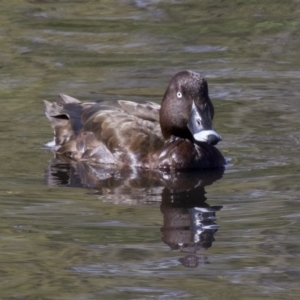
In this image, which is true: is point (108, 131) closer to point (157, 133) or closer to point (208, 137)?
point (157, 133)

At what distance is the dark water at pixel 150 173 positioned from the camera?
257 inches

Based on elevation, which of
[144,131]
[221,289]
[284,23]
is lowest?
[221,289]

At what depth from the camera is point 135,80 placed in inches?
499

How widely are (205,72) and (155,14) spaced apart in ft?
10.8

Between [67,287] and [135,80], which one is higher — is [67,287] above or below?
below

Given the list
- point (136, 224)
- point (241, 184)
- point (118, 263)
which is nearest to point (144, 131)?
point (241, 184)

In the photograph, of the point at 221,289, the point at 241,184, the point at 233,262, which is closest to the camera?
the point at 221,289

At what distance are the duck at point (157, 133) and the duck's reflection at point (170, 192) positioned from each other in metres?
Result: 0.12

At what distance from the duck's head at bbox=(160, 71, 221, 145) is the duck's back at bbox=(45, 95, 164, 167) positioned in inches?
8.1

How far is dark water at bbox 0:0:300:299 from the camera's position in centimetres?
653

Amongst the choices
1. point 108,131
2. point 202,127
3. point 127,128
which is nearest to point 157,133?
point 127,128

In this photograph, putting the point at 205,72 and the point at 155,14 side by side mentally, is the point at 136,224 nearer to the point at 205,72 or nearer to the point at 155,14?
the point at 205,72

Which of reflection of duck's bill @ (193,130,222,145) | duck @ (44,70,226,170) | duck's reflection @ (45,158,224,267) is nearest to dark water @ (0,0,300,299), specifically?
duck's reflection @ (45,158,224,267)

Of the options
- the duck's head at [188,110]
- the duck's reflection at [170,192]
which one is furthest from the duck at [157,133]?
the duck's reflection at [170,192]
